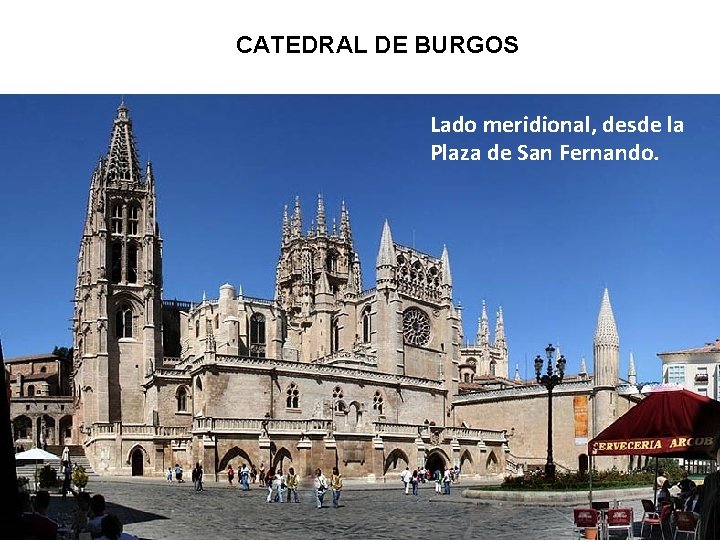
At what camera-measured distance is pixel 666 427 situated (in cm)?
1228

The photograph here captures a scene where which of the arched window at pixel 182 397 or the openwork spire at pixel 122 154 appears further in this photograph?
the openwork spire at pixel 122 154

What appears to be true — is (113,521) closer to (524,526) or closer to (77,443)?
(524,526)

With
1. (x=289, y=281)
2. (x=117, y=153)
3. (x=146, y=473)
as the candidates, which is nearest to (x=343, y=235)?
(x=289, y=281)

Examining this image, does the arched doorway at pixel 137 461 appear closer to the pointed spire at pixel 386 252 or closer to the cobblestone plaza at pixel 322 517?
the cobblestone plaza at pixel 322 517

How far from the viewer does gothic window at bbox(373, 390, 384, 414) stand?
51625 mm

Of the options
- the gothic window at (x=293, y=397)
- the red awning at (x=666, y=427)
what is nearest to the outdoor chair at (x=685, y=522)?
the red awning at (x=666, y=427)

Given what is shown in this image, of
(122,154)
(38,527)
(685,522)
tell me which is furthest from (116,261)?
(38,527)

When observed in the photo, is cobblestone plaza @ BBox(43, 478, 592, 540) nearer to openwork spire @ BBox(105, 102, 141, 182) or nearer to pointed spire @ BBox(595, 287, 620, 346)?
pointed spire @ BBox(595, 287, 620, 346)

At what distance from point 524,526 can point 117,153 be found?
50.8 metres

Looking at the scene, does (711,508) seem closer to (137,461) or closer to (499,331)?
(137,461)

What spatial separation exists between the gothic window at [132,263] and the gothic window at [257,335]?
29.8 ft

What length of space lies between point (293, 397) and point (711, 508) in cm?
4353

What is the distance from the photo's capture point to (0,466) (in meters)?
4.41

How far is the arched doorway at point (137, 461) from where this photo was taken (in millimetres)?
45938
